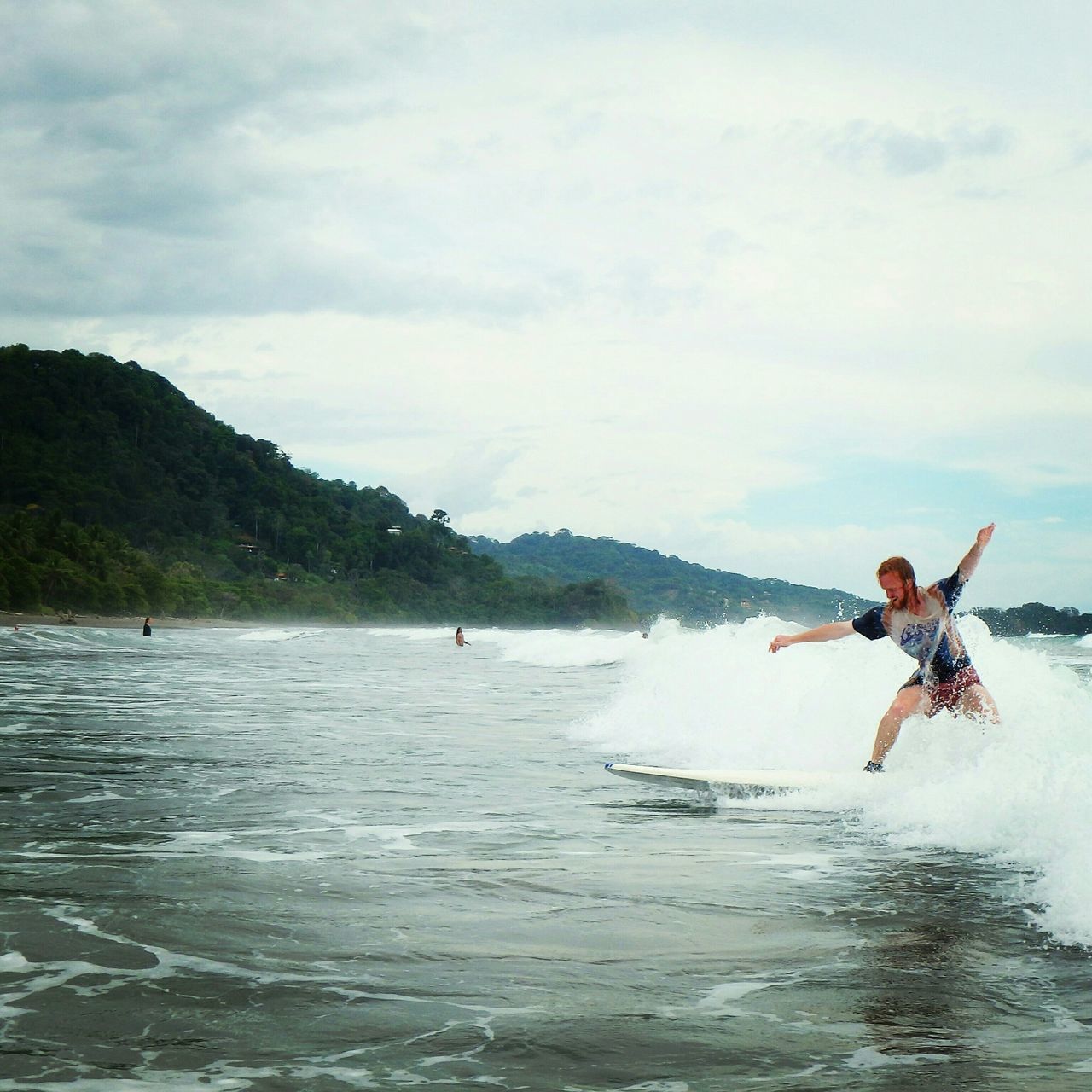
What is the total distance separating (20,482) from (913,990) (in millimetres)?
137047

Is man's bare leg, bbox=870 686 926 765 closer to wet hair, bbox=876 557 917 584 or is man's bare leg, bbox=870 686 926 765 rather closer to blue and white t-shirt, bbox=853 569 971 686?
blue and white t-shirt, bbox=853 569 971 686

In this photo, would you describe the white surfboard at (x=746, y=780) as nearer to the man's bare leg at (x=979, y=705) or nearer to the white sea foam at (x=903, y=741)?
the white sea foam at (x=903, y=741)

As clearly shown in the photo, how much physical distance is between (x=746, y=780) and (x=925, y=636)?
215 centimetres

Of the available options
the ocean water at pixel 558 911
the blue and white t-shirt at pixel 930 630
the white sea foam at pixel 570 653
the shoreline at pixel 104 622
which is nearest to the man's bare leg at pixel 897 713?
the blue and white t-shirt at pixel 930 630

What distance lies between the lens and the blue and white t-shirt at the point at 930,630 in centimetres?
860

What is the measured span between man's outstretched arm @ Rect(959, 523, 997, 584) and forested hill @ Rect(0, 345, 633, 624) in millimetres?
90902

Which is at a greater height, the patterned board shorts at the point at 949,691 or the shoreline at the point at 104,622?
the patterned board shorts at the point at 949,691

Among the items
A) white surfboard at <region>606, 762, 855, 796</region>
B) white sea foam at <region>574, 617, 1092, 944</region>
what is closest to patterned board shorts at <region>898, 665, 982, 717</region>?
white sea foam at <region>574, 617, 1092, 944</region>

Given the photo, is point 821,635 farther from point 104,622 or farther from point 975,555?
point 104,622

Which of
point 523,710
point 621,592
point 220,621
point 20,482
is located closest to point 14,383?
point 20,482

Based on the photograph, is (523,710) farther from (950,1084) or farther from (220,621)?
(220,621)

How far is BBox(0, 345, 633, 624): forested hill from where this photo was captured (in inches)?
4685

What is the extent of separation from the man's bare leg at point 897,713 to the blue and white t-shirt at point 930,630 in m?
0.10

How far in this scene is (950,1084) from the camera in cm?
380
